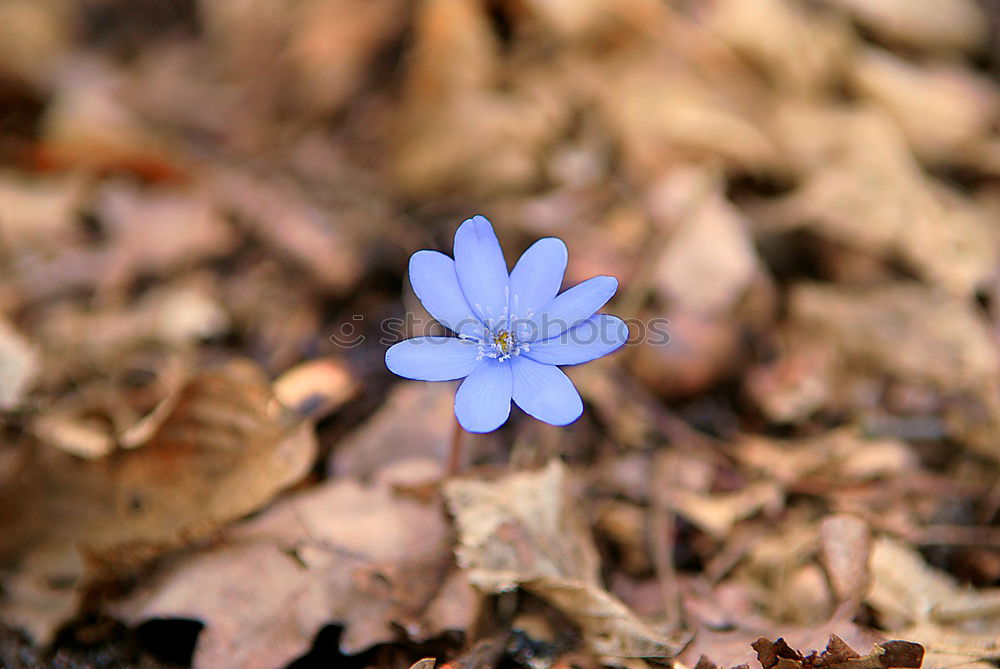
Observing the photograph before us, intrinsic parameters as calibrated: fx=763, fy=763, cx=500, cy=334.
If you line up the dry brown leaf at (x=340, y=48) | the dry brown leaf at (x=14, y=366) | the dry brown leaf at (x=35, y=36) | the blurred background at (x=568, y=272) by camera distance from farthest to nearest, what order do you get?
the dry brown leaf at (x=35, y=36), the dry brown leaf at (x=340, y=48), the dry brown leaf at (x=14, y=366), the blurred background at (x=568, y=272)

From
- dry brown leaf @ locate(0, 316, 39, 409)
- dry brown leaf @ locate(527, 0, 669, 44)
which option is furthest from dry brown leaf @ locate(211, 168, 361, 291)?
dry brown leaf @ locate(527, 0, 669, 44)

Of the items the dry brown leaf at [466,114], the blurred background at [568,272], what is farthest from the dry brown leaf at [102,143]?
the dry brown leaf at [466,114]

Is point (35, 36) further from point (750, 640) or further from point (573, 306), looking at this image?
point (750, 640)

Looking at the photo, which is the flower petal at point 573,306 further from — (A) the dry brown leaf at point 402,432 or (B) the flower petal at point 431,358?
(A) the dry brown leaf at point 402,432

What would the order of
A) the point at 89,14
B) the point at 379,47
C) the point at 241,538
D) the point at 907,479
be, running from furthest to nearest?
the point at 89,14, the point at 379,47, the point at 907,479, the point at 241,538

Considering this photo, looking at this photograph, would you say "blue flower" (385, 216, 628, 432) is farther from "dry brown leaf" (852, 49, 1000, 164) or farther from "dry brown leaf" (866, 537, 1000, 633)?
"dry brown leaf" (852, 49, 1000, 164)

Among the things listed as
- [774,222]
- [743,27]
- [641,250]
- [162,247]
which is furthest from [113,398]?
[743,27]

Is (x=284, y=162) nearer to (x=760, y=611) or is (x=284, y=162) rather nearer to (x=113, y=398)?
(x=113, y=398)
